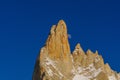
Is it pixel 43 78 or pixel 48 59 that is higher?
pixel 48 59

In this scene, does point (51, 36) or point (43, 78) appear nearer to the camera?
point (43, 78)


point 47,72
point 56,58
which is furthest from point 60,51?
point 47,72

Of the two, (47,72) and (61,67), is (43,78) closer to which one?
(47,72)

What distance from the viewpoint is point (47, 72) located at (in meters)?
184

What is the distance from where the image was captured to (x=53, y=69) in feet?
623

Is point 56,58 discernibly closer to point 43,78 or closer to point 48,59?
point 48,59

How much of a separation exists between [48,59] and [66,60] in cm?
888

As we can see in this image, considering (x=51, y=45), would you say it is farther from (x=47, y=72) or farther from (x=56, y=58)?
(x=47, y=72)

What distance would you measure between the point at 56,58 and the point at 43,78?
58.5 ft

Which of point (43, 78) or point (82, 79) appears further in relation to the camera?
point (82, 79)

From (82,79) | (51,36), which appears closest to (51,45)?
(51,36)

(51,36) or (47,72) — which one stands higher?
(51,36)

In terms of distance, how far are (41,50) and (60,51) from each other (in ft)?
27.1

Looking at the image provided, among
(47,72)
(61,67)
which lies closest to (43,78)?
(47,72)
